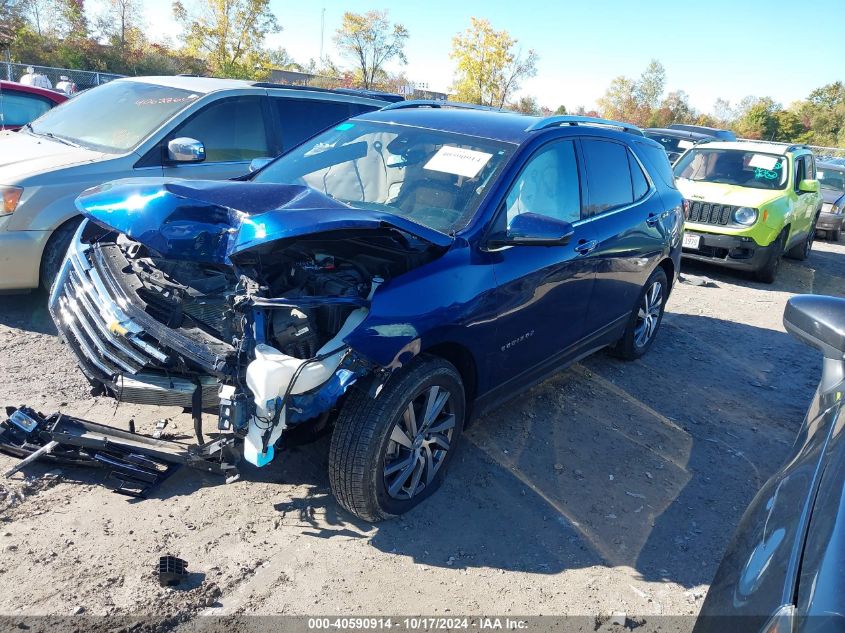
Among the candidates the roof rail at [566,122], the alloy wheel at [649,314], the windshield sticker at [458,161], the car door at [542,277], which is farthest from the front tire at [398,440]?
the alloy wheel at [649,314]

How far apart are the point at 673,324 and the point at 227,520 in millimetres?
5398

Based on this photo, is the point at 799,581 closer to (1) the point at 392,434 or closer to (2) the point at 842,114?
(1) the point at 392,434

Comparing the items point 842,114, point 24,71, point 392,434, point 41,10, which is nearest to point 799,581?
point 392,434

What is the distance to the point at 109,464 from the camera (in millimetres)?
3041

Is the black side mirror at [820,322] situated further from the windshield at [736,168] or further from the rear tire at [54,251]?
the windshield at [736,168]

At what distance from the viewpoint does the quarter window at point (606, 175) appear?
4238mm

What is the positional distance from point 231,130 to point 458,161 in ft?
10.3

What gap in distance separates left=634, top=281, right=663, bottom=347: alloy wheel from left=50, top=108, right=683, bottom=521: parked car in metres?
1.51

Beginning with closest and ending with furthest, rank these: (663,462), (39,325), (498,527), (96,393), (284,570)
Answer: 1. (284,570)
2. (96,393)
3. (498,527)
4. (663,462)
5. (39,325)

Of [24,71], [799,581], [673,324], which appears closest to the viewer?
[799,581]

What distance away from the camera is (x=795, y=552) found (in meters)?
1.49

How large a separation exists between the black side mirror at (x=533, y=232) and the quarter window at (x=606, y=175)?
1030 millimetres

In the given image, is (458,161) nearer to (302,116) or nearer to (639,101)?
(302,116)

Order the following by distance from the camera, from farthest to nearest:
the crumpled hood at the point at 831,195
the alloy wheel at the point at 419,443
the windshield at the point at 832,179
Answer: the windshield at the point at 832,179 < the crumpled hood at the point at 831,195 < the alloy wheel at the point at 419,443
